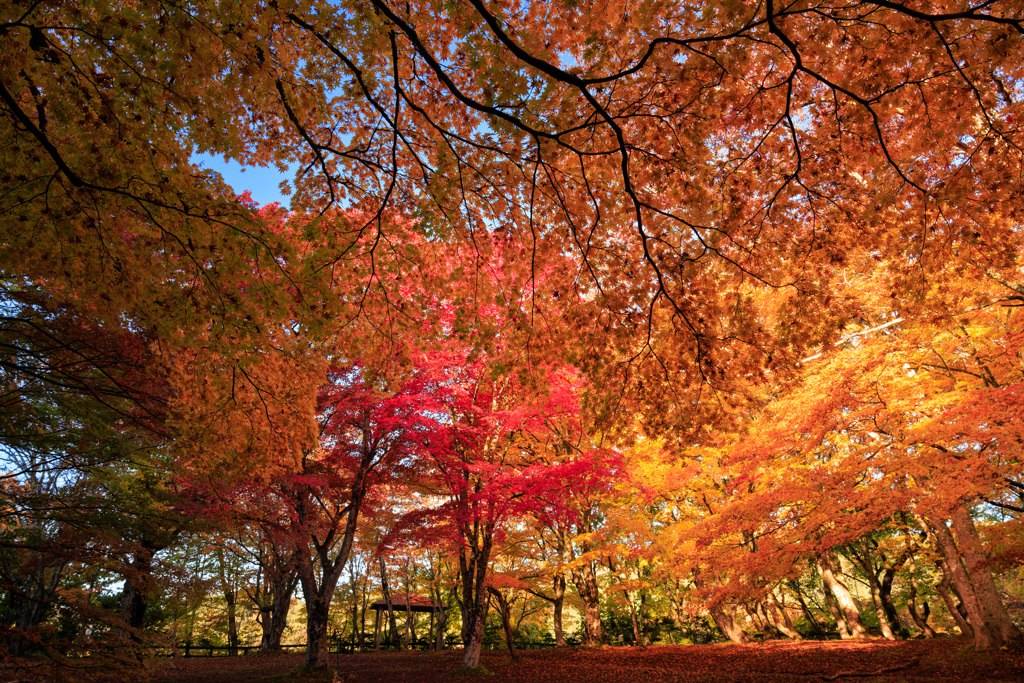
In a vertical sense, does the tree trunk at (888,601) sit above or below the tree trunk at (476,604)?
below

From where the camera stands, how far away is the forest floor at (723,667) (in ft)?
28.8

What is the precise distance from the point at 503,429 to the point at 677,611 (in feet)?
57.6

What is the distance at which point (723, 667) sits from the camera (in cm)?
Result: 1134

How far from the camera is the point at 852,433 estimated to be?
29.6 ft

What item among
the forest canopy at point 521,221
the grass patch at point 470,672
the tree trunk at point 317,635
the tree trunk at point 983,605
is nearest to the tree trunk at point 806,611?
the tree trunk at point 983,605

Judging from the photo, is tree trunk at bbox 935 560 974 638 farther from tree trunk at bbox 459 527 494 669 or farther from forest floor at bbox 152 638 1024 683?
tree trunk at bbox 459 527 494 669

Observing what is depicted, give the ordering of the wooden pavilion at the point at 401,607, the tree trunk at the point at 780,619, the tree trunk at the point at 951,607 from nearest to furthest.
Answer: the tree trunk at the point at 951,607
the tree trunk at the point at 780,619
the wooden pavilion at the point at 401,607

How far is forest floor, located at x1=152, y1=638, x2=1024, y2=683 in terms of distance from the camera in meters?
8.77

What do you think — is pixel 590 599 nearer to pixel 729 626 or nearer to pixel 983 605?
pixel 729 626

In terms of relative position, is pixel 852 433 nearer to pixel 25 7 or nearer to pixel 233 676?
pixel 25 7

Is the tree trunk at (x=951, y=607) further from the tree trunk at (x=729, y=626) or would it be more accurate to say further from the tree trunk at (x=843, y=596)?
the tree trunk at (x=729, y=626)

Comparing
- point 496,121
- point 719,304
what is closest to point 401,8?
point 496,121

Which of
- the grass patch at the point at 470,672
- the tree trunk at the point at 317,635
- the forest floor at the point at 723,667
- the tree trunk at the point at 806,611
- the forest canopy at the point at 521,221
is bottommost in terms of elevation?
the tree trunk at the point at 806,611

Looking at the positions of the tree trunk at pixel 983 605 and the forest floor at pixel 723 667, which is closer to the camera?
Result: the forest floor at pixel 723 667
